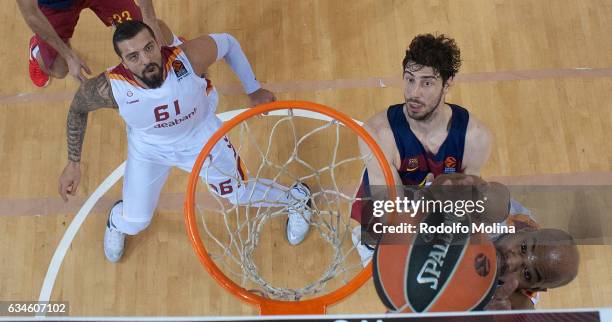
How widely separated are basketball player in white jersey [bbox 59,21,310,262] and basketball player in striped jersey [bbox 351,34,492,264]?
774 mm

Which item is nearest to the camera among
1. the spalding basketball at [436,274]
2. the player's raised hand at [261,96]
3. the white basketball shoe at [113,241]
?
the spalding basketball at [436,274]

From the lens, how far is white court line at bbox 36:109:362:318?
436 cm

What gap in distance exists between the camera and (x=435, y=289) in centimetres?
260

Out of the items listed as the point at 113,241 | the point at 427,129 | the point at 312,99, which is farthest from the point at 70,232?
the point at 427,129

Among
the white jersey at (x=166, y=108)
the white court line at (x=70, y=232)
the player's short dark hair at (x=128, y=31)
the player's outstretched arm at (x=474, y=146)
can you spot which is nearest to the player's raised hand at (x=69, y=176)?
the white jersey at (x=166, y=108)

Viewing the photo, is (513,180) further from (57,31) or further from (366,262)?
(57,31)

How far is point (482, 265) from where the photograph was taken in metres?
2.70

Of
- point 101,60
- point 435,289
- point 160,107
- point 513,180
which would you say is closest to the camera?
point 435,289

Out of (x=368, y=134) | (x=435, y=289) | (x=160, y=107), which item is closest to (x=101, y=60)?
(x=160, y=107)

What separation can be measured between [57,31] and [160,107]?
1.33 m

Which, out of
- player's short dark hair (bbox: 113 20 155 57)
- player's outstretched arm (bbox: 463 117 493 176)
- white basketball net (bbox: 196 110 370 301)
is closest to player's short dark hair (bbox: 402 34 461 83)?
player's outstretched arm (bbox: 463 117 493 176)

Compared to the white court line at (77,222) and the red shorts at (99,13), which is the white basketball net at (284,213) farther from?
the red shorts at (99,13)

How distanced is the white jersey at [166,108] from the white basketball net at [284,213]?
0.27 metres

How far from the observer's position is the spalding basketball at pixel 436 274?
8.48 feet
